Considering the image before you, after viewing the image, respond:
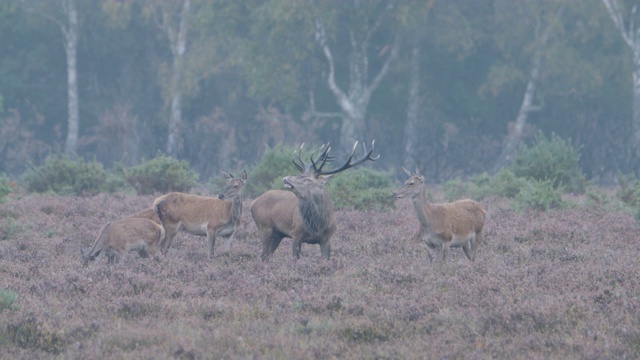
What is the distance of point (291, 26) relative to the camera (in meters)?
38.6

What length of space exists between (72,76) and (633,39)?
23.6 m

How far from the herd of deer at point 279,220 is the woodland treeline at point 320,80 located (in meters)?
23.2

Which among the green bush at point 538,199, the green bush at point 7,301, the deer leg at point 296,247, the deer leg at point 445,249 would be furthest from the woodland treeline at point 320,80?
the green bush at point 7,301

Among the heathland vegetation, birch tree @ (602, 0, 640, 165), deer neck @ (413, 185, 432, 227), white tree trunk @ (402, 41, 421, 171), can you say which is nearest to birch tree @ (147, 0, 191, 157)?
white tree trunk @ (402, 41, 421, 171)

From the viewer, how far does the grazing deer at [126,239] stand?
39.8 feet

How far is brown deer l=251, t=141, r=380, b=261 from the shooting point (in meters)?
12.8

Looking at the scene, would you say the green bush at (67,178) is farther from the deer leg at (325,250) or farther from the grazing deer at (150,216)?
the deer leg at (325,250)

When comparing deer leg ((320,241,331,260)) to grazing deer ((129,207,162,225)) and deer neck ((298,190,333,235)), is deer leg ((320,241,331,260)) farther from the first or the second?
grazing deer ((129,207,162,225))

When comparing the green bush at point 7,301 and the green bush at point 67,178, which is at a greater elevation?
the green bush at point 7,301

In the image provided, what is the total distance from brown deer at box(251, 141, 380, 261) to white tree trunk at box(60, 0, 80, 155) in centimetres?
3002

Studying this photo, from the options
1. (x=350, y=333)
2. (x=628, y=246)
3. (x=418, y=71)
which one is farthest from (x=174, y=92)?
(x=350, y=333)

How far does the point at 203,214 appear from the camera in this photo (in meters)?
13.8

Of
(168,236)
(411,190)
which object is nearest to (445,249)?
(411,190)

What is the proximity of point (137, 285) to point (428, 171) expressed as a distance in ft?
88.8
